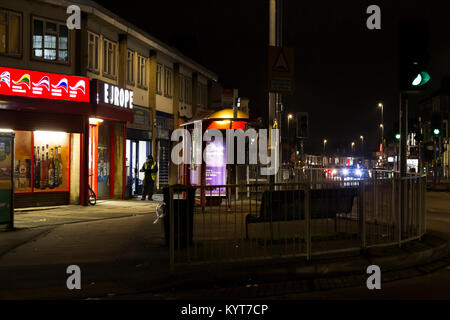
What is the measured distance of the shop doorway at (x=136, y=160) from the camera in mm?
23266

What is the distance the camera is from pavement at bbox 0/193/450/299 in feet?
24.3

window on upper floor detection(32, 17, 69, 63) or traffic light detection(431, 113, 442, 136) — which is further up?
window on upper floor detection(32, 17, 69, 63)

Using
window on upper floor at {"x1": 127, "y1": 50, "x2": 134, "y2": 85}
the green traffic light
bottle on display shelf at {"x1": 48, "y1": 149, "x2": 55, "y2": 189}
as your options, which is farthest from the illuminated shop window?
the green traffic light

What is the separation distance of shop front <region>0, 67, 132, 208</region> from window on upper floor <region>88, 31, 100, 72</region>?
1.92 m

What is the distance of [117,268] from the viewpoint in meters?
8.38

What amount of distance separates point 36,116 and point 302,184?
1057cm

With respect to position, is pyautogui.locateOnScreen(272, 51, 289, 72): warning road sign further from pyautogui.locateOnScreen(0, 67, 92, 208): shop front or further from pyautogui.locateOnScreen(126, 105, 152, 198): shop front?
pyautogui.locateOnScreen(126, 105, 152, 198): shop front

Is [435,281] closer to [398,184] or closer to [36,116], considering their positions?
[398,184]

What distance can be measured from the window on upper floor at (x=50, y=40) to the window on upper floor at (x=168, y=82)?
9.86 meters

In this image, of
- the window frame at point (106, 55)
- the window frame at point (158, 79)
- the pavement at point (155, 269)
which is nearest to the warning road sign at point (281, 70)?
the pavement at point (155, 269)

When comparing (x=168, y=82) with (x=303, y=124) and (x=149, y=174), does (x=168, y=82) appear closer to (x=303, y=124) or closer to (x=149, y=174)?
(x=149, y=174)

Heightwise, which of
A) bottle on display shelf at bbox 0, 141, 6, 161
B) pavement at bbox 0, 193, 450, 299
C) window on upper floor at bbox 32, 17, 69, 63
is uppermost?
window on upper floor at bbox 32, 17, 69, 63

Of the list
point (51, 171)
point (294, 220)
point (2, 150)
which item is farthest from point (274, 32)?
point (51, 171)

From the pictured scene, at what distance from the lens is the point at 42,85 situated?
16.5m
